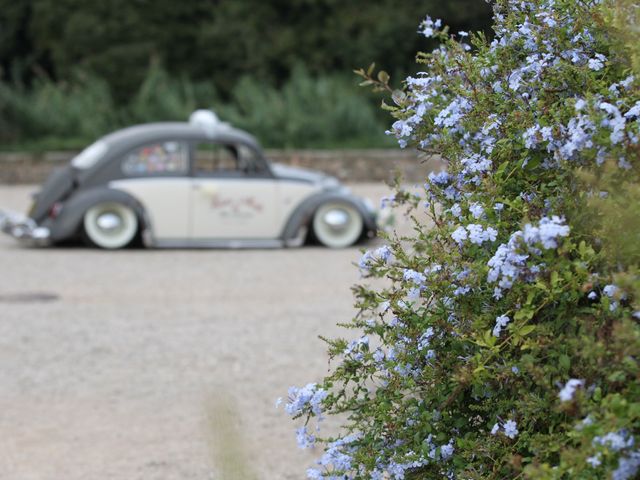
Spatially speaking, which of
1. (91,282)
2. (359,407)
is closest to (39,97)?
(91,282)

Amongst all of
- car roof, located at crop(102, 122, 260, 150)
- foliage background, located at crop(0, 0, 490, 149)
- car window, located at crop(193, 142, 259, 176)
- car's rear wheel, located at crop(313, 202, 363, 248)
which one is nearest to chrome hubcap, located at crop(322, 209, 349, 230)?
car's rear wheel, located at crop(313, 202, 363, 248)

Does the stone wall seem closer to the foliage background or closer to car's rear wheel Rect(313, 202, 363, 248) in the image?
the foliage background

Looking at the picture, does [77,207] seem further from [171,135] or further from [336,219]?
[336,219]

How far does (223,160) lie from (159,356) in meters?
5.46

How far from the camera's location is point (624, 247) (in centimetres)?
242

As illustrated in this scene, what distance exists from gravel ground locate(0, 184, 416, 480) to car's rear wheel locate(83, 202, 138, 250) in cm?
21

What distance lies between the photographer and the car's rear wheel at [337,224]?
12594 millimetres

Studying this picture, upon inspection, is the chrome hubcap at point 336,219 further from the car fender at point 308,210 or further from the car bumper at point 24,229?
the car bumper at point 24,229

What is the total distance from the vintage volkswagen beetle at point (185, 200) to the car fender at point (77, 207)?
0.01m

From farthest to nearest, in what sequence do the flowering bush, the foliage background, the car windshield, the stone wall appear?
the foliage background
the stone wall
the car windshield
the flowering bush

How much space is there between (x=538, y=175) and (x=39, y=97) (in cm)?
1883

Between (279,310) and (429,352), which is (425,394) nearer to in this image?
(429,352)

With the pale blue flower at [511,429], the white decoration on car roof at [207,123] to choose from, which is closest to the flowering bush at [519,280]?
the pale blue flower at [511,429]

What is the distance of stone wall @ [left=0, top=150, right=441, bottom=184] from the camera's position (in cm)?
1877
